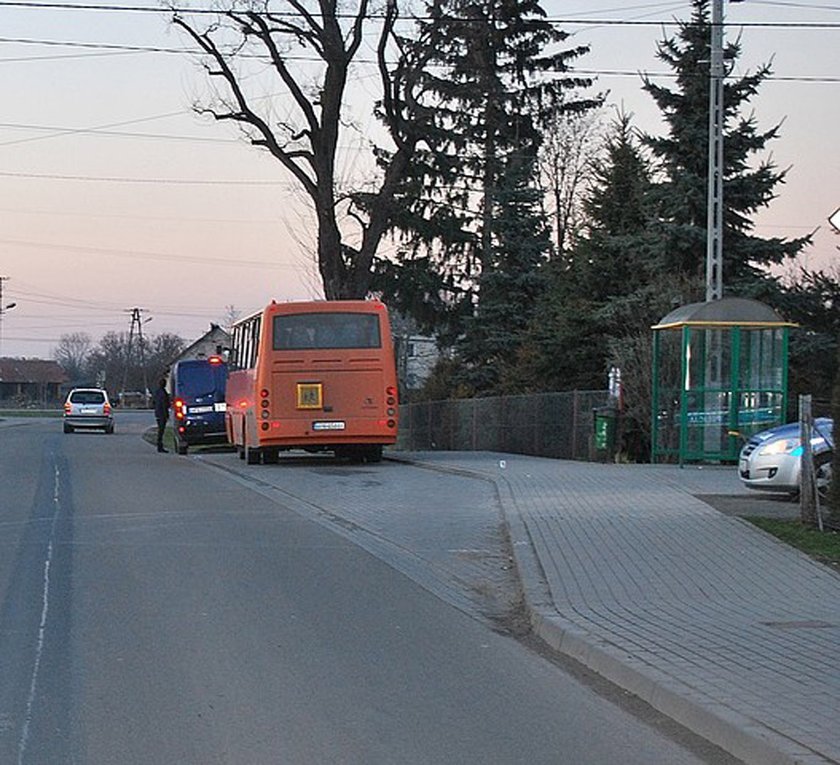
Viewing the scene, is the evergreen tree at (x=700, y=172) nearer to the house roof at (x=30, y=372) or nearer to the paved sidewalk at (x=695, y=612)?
the paved sidewalk at (x=695, y=612)

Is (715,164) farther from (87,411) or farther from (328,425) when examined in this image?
(87,411)

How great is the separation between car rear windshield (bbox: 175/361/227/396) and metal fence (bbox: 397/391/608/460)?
22.4ft

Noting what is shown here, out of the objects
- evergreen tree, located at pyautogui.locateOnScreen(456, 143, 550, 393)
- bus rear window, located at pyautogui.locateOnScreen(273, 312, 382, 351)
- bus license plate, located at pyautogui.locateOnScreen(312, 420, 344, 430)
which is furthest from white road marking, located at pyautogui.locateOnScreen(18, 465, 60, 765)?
evergreen tree, located at pyautogui.locateOnScreen(456, 143, 550, 393)

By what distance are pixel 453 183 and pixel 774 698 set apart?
39308mm

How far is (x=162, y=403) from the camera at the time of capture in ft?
123

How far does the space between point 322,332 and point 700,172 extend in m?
11.8

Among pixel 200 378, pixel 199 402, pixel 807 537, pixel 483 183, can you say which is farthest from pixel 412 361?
pixel 807 537

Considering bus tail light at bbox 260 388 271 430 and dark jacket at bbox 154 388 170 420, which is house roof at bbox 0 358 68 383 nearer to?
dark jacket at bbox 154 388 170 420

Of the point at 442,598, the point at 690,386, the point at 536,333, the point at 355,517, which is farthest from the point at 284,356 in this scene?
the point at 442,598

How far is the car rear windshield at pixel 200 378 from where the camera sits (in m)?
38.5

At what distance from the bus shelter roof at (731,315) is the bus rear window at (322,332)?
6554 mm

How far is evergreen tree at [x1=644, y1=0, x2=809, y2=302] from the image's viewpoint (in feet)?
112

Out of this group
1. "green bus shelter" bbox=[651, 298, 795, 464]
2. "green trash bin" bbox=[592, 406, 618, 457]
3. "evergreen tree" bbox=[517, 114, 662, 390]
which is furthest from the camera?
"evergreen tree" bbox=[517, 114, 662, 390]

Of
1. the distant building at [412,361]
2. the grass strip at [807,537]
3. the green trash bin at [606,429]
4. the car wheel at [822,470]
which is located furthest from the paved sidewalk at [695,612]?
the distant building at [412,361]
